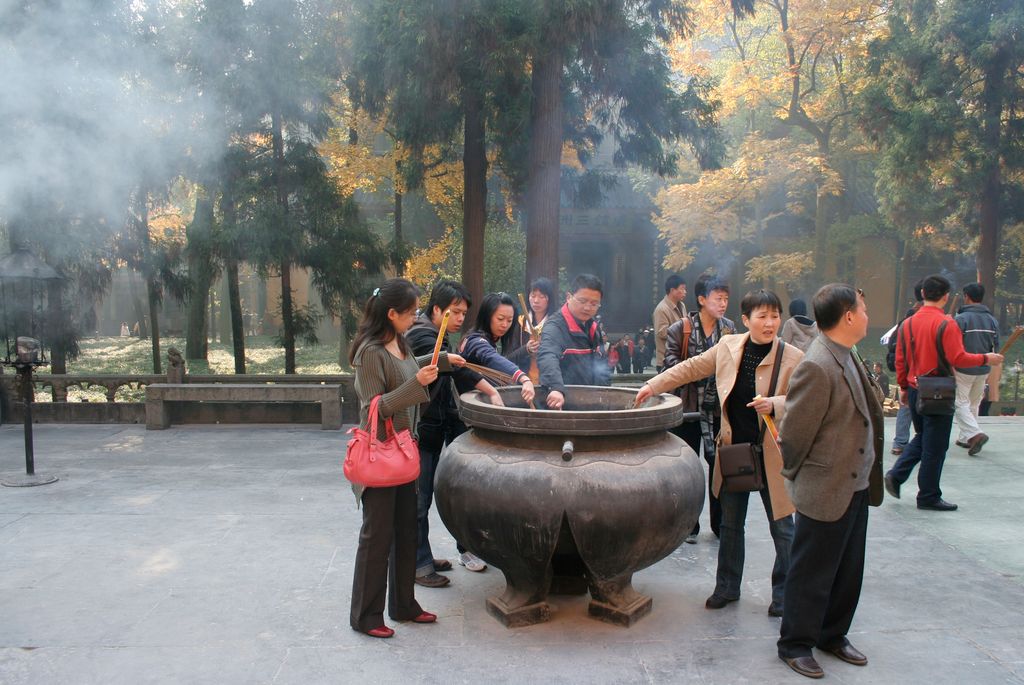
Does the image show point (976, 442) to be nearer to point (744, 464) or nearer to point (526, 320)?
point (526, 320)

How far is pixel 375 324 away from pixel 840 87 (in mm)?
18131

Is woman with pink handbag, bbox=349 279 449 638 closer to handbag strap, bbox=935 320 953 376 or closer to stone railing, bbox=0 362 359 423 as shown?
handbag strap, bbox=935 320 953 376

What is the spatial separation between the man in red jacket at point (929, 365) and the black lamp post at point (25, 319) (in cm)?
689

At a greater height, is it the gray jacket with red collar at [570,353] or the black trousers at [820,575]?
the gray jacket with red collar at [570,353]

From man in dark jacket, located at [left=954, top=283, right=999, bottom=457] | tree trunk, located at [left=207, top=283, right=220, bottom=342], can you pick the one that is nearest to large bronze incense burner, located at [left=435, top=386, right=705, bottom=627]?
man in dark jacket, located at [left=954, top=283, right=999, bottom=457]

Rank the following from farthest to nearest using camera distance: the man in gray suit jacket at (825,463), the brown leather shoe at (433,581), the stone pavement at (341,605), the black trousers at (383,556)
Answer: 1. the brown leather shoe at (433,581)
2. the black trousers at (383,556)
3. the stone pavement at (341,605)
4. the man in gray suit jacket at (825,463)

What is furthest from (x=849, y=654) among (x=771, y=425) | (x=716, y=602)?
(x=771, y=425)

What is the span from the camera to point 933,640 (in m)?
3.86

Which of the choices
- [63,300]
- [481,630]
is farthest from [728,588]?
[63,300]

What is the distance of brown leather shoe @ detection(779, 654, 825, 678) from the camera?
11.4 ft

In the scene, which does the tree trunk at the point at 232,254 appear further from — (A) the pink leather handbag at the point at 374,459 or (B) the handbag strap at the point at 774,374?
(B) the handbag strap at the point at 774,374

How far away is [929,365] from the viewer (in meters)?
6.12

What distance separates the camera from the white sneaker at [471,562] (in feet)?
15.8

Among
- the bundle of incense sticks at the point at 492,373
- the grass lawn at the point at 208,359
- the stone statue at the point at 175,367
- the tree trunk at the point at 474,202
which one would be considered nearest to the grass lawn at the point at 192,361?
the grass lawn at the point at 208,359
